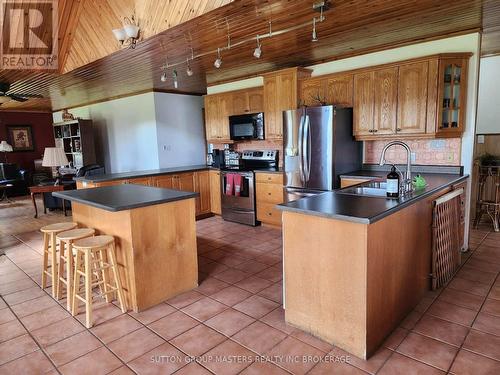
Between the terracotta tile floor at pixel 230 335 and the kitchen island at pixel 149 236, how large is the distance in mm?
151

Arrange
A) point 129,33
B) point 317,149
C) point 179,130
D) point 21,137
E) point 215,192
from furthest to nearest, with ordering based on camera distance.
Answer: point 21,137
point 179,130
point 215,192
point 317,149
point 129,33

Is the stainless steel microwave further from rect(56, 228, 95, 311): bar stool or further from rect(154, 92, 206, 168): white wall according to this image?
rect(56, 228, 95, 311): bar stool

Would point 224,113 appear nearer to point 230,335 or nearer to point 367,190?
point 367,190

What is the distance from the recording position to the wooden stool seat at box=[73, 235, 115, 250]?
2.51m

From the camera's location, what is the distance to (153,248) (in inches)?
109

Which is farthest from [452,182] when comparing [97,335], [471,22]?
[97,335]

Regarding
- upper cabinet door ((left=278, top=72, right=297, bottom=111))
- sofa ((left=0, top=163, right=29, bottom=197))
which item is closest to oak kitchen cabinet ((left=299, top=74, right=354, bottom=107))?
upper cabinet door ((left=278, top=72, right=297, bottom=111))

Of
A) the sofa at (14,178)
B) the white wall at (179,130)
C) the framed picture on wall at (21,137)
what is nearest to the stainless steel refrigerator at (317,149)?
the white wall at (179,130)

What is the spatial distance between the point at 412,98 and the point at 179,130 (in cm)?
445

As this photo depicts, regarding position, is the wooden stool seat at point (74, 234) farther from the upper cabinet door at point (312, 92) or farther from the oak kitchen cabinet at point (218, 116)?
the oak kitchen cabinet at point (218, 116)

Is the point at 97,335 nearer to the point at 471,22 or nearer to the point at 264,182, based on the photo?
the point at 264,182

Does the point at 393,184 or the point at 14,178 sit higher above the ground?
the point at 393,184

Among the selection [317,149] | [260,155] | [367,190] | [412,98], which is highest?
[412,98]

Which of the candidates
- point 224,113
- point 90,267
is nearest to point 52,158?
point 224,113
